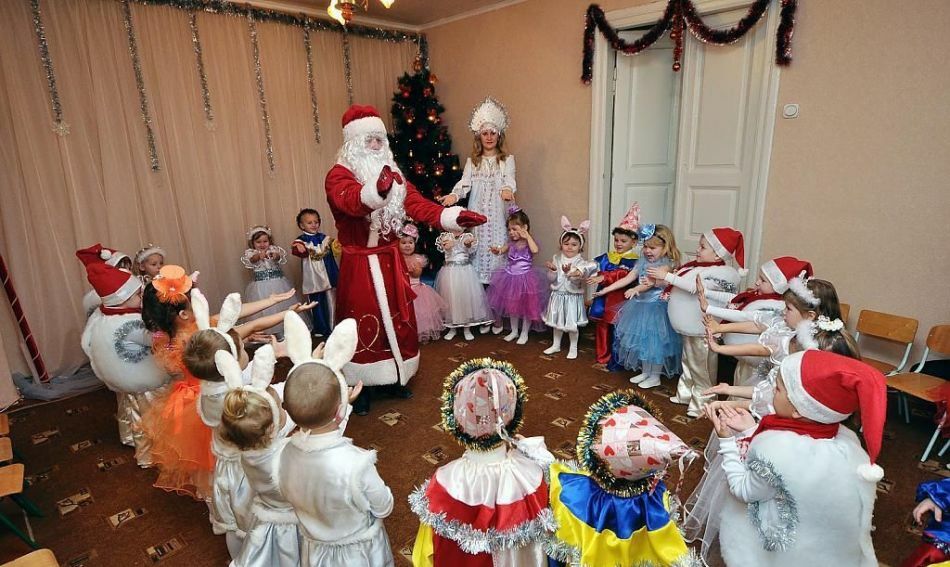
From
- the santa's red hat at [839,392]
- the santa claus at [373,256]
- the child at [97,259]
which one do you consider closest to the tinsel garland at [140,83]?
the child at [97,259]

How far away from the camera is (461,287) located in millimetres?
4770

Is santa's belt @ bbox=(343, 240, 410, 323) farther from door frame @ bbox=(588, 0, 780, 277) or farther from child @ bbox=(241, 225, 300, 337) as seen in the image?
door frame @ bbox=(588, 0, 780, 277)

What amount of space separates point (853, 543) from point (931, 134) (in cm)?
293

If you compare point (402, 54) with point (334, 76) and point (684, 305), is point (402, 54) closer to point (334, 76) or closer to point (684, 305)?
point (334, 76)

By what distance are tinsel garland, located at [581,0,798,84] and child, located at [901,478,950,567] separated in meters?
3.13

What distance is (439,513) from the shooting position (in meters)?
1.50

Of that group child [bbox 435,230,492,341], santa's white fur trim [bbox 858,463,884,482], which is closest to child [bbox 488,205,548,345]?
child [bbox 435,230,492,341]

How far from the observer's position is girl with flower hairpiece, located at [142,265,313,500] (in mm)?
2176

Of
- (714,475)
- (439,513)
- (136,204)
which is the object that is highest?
(136,204)

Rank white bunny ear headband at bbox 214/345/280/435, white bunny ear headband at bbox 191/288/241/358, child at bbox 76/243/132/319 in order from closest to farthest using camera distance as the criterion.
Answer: white bunny ear headband at bbox 214/345/280/435
white bunny ear headband at bbox 191/288/241/358
child at bbox 76/243/132/319

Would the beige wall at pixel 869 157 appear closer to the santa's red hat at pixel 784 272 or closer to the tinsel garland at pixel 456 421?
the santa's red hat at pixel 784 272

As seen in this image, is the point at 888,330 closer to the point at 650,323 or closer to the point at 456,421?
the point at 650,323

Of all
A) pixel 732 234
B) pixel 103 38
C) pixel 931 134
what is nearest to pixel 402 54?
pixel 103 38

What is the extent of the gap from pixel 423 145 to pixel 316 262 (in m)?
1.71
